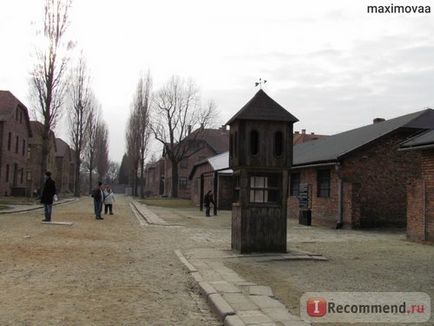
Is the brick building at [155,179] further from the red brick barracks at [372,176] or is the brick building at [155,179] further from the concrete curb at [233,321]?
the concrete curb at [233,321]

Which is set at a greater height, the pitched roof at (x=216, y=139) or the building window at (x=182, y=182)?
the pitched roof at (x=216, y=139)

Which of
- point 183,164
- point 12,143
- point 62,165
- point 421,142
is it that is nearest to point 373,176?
point 421,142

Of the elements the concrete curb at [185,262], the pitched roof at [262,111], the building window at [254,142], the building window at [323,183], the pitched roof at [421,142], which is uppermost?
the pitched roof at [262,111]

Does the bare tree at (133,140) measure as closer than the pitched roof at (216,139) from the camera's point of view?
Yes

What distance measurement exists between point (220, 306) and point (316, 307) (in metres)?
1.23

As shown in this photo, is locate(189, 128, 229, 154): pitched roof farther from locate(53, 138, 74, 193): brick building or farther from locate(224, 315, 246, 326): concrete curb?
locate(224, 315, 246, 326): concrete curb

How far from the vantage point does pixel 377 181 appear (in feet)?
73.4

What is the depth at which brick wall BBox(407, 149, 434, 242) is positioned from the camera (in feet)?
51.6

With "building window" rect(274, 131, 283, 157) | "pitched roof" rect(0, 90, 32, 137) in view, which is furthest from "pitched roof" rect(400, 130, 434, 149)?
"pitched roof" rect(0, 90, 32, 137)

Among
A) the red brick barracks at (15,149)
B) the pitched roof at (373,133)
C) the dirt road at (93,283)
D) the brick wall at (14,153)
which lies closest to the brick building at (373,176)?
the pitched roof at (373,133)

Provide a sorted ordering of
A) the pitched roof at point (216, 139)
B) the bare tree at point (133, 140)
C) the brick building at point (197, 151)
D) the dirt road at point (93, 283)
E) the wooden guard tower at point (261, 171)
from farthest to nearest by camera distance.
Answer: the pitched roof at point (216, 139) < the brick building at point (197, 151) < the bare tree at point (133, 140) < the wooden guard tower at point (261, 171) < the dirt road at point (93, 283)

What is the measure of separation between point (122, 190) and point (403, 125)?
102664 millimetres

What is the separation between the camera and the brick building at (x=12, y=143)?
4606 centimetres

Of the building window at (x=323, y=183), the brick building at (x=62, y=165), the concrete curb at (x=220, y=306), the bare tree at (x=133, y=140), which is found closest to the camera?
the concrete curb at (x=220, y=306)
